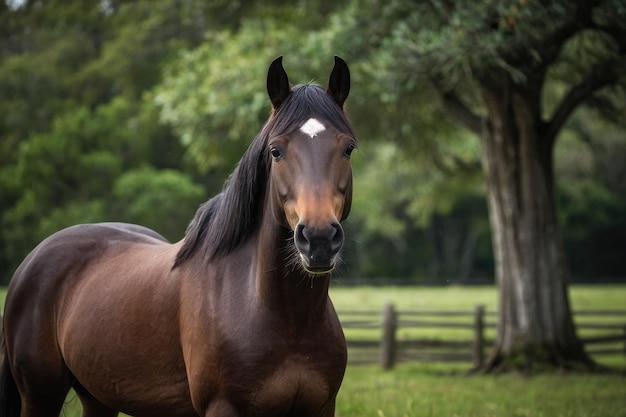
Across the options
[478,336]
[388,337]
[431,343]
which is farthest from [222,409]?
[431,343]

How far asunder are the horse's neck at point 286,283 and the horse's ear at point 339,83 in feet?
2.37

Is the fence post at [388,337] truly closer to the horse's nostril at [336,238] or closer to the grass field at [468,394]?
the grass field at [468,394]

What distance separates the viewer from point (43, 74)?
3834 centimetres

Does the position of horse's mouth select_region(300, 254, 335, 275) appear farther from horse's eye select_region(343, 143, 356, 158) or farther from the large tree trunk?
the large tree trunk

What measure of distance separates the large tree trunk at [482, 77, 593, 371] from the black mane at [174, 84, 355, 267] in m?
9.54

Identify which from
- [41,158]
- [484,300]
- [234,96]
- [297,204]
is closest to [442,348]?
[234,96]

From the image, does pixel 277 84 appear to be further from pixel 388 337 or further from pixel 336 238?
pixel 388 337

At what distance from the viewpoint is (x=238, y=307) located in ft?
13.0

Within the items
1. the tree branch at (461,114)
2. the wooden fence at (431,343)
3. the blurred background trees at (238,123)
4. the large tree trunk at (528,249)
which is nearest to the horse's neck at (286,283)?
the blurred background trees at (238,123)

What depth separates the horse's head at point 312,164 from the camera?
3430 millimetres

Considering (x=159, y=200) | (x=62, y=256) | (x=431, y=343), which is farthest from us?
(x=159, y=200)

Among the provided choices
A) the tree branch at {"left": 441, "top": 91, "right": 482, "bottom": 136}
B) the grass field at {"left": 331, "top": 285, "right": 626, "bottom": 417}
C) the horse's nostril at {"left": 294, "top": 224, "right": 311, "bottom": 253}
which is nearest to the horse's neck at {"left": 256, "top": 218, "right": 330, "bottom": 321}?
the horse's nostril at {"left": 294, "top": 224, "right": 311, "bottom": 253}

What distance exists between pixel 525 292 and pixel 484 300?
21.2 metres

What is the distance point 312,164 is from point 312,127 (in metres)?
0.22
